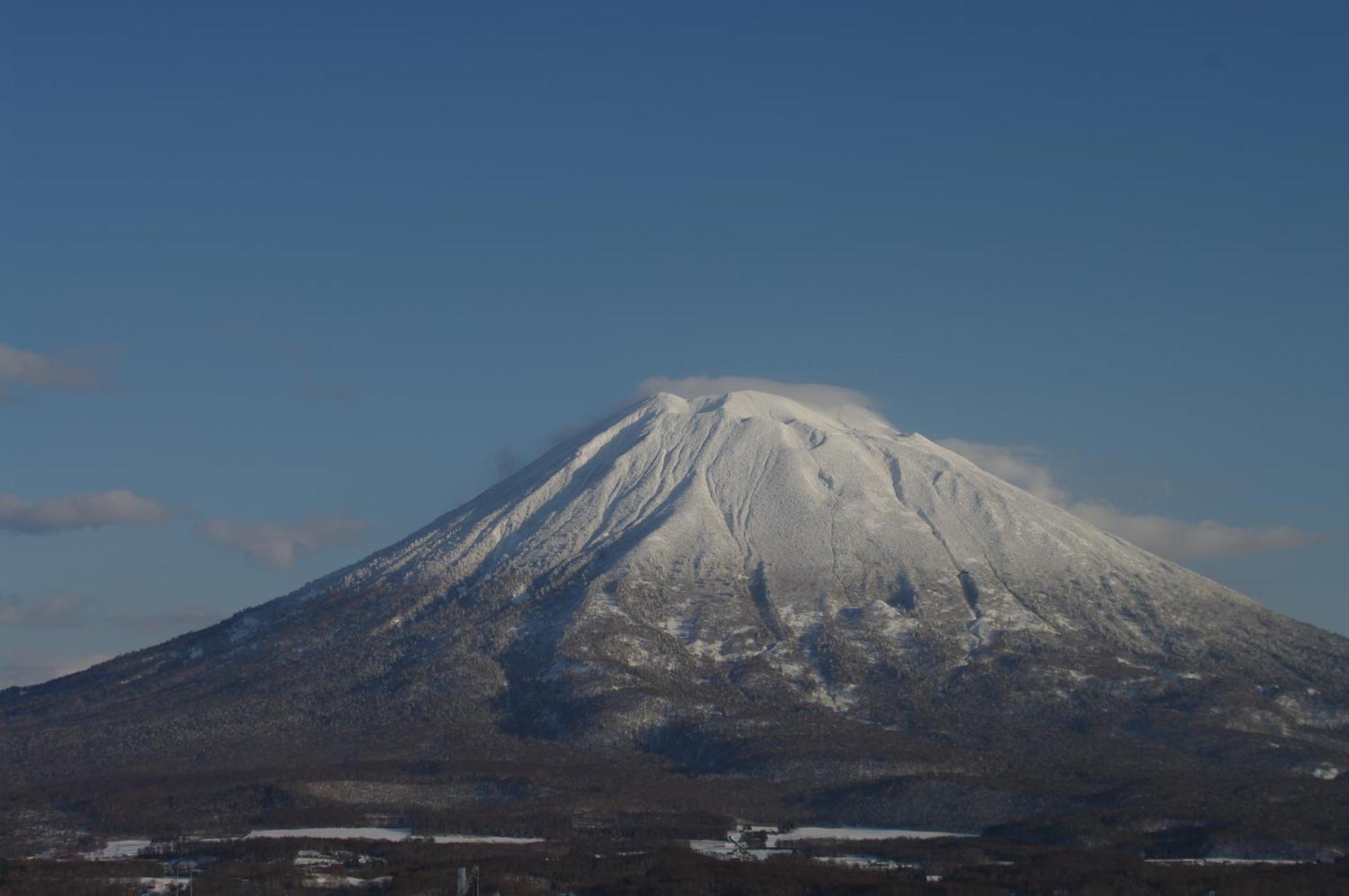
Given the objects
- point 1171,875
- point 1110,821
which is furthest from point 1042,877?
point 1110,821

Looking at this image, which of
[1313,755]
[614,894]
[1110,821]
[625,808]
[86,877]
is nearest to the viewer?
[614,894]

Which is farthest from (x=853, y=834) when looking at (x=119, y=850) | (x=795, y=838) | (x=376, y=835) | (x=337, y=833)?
(x=119, y=850)

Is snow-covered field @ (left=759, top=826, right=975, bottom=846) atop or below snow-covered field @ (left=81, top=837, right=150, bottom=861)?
below

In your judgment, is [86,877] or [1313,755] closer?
[86,877]

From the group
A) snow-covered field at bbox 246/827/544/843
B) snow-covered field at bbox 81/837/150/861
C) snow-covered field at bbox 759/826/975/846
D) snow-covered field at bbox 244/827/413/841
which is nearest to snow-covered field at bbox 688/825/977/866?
snow-covered field at bbox 759/826/975/846

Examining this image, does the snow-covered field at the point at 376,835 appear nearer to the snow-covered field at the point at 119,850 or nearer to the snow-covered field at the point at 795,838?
the snow-covered field at the point at 119,850

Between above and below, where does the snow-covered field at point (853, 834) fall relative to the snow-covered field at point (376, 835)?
below

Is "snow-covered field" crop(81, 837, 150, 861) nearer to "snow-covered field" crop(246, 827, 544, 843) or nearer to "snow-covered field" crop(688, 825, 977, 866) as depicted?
"snow-covered field" crop(246, 827, 544, 843)

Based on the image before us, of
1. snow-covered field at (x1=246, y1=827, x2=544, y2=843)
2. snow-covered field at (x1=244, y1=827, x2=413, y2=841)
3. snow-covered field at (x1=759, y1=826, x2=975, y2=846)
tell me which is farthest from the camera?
snow-covered field at (x1=759, y1=826, x2=975, y2=846)

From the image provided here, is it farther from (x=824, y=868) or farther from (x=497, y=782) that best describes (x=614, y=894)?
(x=497, y=782)

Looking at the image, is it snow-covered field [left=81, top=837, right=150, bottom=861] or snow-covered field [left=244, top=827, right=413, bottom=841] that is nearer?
snow-covered field [left=81, top=837, right=150, bottom=861]

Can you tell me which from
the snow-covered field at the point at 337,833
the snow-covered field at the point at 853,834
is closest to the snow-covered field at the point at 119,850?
the snow-covered field at the point at 337,833
